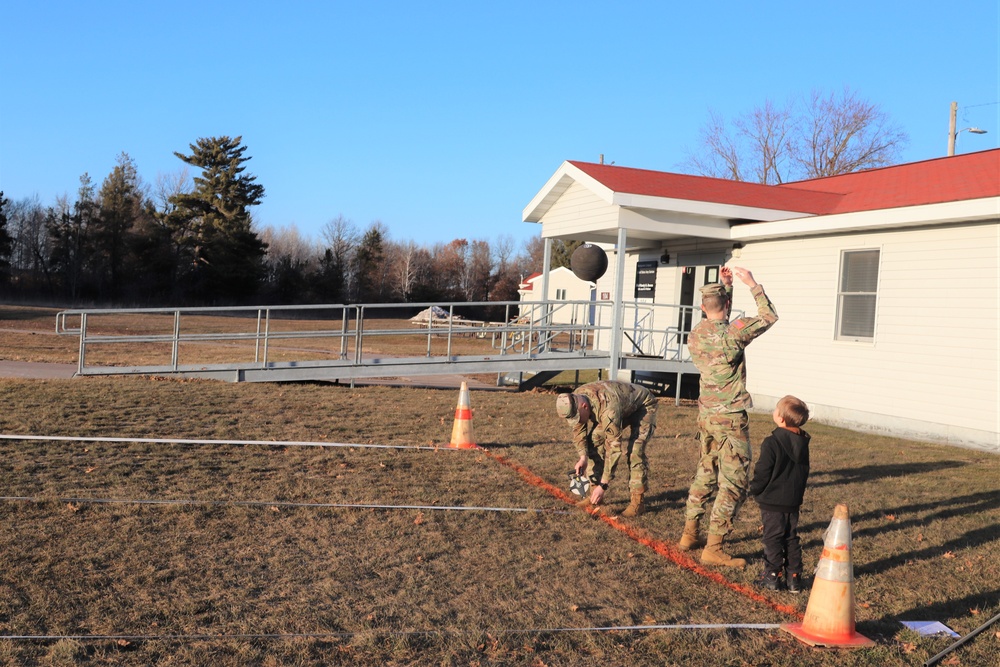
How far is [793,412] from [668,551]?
147 centimetres

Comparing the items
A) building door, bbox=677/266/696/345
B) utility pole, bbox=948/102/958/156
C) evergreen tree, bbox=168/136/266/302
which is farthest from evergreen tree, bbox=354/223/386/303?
building door, bbox=677/266/696/345

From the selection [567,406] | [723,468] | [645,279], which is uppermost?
[645,279]

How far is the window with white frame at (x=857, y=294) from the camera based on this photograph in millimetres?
13203

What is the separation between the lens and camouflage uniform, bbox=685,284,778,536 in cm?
567

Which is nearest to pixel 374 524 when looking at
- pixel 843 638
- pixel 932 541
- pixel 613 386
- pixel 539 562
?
pixel 539 562

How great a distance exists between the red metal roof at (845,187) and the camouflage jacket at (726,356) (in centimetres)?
807

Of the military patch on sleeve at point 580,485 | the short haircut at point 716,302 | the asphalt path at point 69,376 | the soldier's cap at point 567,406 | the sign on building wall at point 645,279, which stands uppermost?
the sign on building wall at point 645,279

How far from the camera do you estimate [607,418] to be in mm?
6578

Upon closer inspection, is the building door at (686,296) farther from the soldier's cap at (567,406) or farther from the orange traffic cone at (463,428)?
the soldier's cap at (567,406)

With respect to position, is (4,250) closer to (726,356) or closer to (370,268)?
(370,268)

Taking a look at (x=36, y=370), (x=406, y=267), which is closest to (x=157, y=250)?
(x=406, y=267)

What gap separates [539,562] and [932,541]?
3.19 m

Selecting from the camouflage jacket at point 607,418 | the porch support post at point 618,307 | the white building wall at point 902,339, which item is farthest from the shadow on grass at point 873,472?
the porch support post at point 618,307

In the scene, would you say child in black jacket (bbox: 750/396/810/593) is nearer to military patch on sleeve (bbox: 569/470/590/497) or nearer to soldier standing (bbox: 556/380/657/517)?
soldier standing (bbox: 556/380/657/517)
